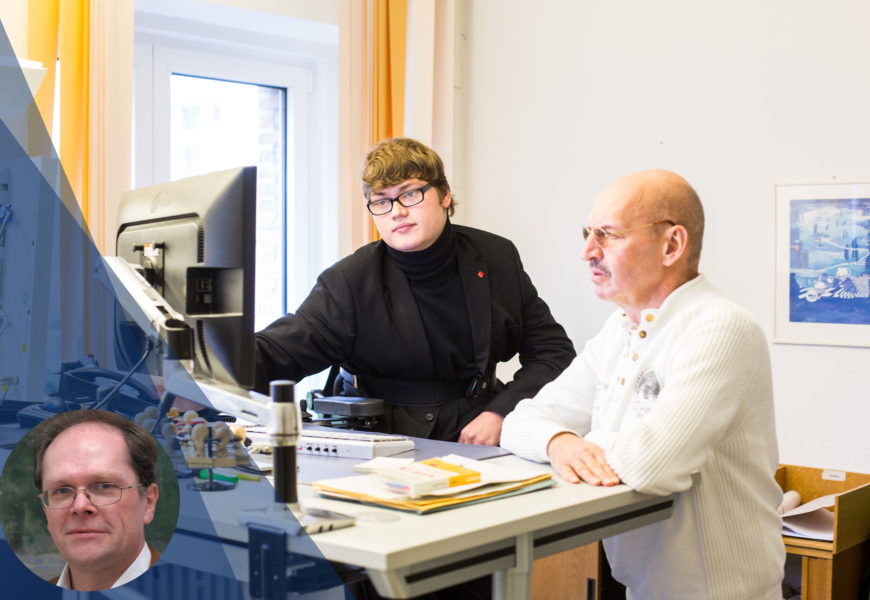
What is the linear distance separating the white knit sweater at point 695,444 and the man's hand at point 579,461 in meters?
0.02

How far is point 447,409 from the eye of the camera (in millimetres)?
2381

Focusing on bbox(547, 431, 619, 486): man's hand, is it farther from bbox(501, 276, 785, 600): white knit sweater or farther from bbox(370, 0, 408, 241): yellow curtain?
bbox(370, 0, 408, 241): yellow curtain

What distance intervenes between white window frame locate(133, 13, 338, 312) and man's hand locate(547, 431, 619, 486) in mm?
2200

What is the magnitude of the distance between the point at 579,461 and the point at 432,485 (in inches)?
13.2

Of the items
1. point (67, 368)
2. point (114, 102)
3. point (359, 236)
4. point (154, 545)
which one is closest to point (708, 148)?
point (359, 236)

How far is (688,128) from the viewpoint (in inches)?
128

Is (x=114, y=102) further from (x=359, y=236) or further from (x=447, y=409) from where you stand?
(x=447, y=409)

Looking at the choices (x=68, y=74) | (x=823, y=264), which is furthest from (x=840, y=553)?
(x=68, y=74)

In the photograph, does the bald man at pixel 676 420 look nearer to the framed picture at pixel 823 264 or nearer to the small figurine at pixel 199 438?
the small figurine at pixel 199 438

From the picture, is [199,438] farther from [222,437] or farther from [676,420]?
[676,420]

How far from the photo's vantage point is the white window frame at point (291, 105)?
3.36 m

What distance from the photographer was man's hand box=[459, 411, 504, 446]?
2194mm

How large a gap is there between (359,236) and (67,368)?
1539 millimetres

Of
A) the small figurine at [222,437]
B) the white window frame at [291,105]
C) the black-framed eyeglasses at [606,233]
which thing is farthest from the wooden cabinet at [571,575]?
the white window frame at [291,105]
